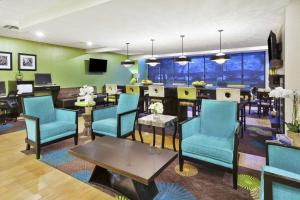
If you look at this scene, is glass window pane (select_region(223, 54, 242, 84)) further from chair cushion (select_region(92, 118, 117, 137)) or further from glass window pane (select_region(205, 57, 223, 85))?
chair cushion (select_region(92, 118, 117, 137))

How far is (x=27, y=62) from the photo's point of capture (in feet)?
21.2

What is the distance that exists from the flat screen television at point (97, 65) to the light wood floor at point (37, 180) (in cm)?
574

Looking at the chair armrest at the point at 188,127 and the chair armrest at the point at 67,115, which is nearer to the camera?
the chair armrest at the point at 188,127

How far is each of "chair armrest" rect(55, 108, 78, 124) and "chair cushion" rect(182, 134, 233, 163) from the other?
6.97 feet

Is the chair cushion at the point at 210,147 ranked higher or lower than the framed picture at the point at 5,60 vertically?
lower

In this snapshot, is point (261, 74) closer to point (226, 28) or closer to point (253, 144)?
point (226, 28)

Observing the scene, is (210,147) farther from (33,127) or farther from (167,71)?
(167,71)

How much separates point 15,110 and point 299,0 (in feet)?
22.9

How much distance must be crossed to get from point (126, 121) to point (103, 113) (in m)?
0.62

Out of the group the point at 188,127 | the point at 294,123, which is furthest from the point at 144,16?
the point at 294,123

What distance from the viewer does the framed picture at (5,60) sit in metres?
5.86

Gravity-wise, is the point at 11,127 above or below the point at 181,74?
below

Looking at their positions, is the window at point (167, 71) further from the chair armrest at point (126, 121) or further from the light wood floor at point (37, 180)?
the light wood floor at point (37, 180)

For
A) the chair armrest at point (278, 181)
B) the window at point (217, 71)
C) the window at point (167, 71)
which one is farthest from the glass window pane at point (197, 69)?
the chair armrest at point (278, 181)
